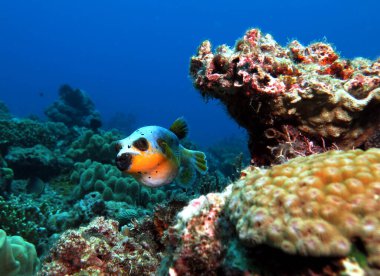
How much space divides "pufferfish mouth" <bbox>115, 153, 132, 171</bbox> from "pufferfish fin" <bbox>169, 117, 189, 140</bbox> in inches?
37.5

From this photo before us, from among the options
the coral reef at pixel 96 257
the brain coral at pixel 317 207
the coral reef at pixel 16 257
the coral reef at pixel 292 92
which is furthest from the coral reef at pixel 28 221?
the brain coral at pixel 317 207

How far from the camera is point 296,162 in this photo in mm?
2354

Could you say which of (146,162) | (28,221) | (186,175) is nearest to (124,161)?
(146,162)

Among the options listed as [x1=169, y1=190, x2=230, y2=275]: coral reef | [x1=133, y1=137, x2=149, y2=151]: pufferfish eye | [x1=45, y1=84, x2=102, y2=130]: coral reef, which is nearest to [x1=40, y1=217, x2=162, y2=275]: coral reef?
[x1=169, y1=190, x2=230, y2=275]: coral reef

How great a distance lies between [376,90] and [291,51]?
3.48 ft

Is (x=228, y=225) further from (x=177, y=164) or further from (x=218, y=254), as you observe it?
(x=177, y=164)

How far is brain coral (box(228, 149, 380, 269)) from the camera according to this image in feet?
5.51

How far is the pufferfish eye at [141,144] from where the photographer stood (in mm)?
3133

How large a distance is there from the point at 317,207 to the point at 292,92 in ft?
5.37

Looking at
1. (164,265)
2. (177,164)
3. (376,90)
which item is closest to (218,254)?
(164,265)

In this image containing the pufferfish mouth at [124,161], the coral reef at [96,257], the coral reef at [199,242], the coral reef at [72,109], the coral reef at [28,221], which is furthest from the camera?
the coral reef at [72,109]

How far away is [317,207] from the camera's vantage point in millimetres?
1826

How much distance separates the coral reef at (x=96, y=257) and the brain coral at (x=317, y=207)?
1597 millimetres

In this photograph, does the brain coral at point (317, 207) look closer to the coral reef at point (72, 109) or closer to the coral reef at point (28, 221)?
the coral reef at point (28, 221)
